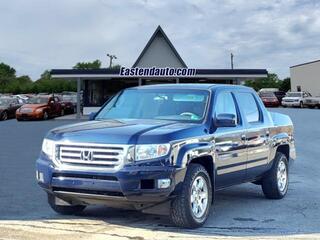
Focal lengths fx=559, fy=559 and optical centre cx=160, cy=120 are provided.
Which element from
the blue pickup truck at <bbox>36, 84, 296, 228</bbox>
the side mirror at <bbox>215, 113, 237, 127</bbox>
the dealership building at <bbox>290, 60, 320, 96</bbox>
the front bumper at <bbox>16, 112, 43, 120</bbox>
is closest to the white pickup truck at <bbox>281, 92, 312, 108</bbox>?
the dealership building at <bbox>290, 60, 320, 96</bbox>

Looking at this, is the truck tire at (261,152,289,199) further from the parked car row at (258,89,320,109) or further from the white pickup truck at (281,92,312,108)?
the white pickup truck at (281,92,312,108)

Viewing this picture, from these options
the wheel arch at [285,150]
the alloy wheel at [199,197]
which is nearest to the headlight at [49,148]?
the alloy wheel at [199,197]

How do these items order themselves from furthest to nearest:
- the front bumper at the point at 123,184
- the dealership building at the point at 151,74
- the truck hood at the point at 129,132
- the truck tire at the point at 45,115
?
the dealership building at the point at 151,74
the truck tire at the point at 45,115
the truck hood at the point at 129,132
the front bumper at the point at 123,184

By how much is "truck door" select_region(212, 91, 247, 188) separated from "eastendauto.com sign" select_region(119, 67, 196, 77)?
2996 cm

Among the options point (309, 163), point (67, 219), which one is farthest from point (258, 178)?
point (309, 163)

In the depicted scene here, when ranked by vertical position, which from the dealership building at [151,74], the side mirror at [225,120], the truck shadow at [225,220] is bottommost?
the truck shadow at [225,220]

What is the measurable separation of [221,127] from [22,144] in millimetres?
13118

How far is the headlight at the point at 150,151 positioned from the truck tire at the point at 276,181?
3.31 meters

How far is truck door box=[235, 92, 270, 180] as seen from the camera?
839cm

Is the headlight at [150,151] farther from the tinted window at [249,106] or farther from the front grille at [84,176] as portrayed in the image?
the tinted window at [249,106]

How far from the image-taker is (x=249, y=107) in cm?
878

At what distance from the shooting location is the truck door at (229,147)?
7523mm

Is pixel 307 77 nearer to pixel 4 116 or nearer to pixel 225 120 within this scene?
pixel 4 116

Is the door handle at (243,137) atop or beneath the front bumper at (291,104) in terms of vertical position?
atop
